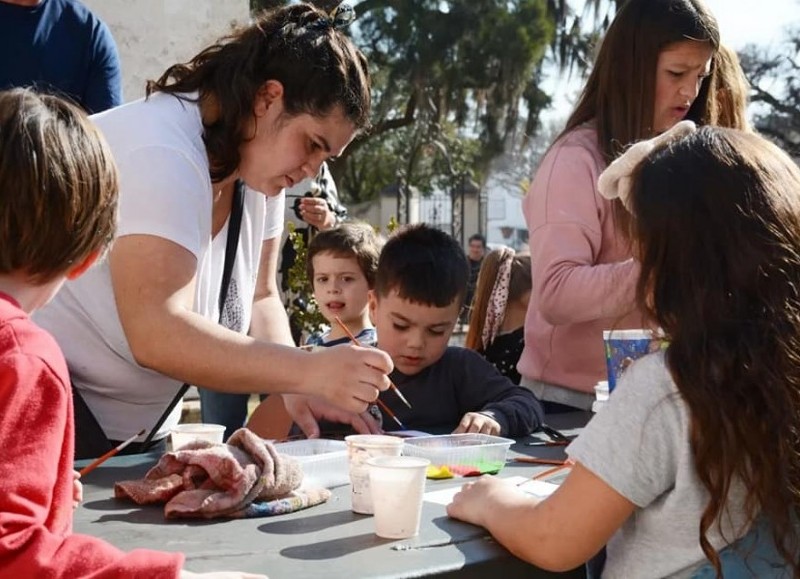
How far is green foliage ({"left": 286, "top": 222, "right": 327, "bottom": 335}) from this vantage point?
5.60 m

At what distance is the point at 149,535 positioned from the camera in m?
1.64

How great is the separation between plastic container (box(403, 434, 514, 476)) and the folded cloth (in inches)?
11.6

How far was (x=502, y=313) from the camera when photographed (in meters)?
4.40

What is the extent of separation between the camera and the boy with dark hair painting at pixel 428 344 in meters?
2.90

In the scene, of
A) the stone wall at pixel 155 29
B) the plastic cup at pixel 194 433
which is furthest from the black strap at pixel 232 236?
the stone wall at pixel 155 29

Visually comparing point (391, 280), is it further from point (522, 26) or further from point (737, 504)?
point (522, 26)

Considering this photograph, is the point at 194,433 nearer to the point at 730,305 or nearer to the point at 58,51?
the point at 730,305

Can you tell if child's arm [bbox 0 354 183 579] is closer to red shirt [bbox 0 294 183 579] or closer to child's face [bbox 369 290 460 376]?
red shirt [bbox 0 294 183 579]

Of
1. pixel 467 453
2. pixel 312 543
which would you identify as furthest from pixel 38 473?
pixel 467 453

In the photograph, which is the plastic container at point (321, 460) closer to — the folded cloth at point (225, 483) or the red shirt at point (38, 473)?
the folded cloth at point (225, 483)

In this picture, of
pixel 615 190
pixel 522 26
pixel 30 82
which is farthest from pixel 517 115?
pixel 615 190

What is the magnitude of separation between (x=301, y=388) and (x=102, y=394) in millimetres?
462

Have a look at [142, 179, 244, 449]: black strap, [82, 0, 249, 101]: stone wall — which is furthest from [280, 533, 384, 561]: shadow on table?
[82, 0, 249, 101]: stone wall

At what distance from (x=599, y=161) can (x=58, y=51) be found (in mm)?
1803
